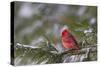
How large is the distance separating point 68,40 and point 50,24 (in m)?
0.29

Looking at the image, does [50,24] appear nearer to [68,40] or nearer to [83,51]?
[68,40]

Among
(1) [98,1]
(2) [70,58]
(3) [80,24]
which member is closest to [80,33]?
(3) [80,24]

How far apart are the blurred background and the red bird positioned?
41 mm

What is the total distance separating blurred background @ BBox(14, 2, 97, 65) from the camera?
204 cm

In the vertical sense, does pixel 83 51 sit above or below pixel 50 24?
below

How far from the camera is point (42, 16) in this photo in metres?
2.13

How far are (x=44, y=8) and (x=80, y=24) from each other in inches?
19.1

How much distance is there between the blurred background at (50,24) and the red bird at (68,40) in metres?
0.04

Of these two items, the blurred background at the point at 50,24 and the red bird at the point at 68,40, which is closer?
the blurred background at the point at 50,24

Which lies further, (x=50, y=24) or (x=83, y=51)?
(x=83, y=51)

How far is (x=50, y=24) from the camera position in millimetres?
2164

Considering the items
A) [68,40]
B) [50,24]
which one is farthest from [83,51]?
[50,24]

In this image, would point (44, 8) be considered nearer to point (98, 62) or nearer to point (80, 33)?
point (80, 33)

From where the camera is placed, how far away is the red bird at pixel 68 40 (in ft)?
7.27
